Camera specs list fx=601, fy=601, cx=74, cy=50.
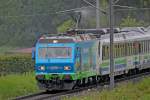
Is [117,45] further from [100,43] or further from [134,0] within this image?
[134,0]

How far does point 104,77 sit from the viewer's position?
3381 cm

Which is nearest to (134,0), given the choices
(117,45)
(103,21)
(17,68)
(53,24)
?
(103,21)

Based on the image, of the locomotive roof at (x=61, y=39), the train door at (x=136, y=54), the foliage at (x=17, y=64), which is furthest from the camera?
the foliage at (x=17, y=64)

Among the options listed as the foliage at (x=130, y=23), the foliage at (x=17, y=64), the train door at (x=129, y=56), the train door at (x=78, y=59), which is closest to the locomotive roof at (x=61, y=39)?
the train door at (x=78, y=59)

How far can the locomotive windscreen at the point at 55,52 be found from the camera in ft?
92.7

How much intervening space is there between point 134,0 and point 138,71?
3233cm

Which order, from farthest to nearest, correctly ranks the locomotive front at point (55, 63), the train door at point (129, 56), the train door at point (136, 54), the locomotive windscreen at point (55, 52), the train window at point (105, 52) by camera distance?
1. the train door at point (136, 54)
2. the train door at point (129, 56)
3. the train window at point (105, 52)
4. the locomotive windscreen at point (55, 52)
5. the locomotive front at point (55, 63)

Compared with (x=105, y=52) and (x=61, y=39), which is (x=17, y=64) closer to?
(x=105, y=52)

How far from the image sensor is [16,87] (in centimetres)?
3019

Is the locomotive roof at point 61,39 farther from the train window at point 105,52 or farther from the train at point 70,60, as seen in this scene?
the train window at point 105,52

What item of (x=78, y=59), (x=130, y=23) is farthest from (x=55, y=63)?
(x=130, y=23)

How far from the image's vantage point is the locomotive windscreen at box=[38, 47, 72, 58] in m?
28.2

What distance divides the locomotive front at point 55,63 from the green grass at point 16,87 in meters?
1.48

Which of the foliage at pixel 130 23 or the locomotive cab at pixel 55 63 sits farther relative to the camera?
the foliage at pixel 130 23
